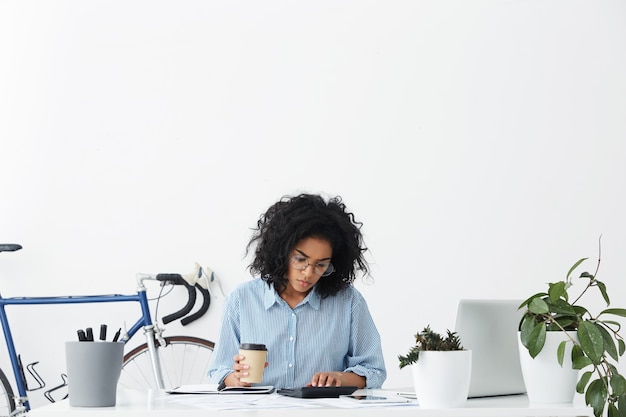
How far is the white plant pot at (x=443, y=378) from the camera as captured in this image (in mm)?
1691

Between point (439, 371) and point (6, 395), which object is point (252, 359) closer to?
point (439, 371)

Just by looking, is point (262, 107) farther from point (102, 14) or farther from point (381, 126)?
point (102, 14)

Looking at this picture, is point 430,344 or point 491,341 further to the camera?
point 491,341

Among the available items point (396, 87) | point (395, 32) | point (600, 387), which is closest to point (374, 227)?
point (396, 87)

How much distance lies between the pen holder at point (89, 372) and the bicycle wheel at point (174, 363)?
219 cm

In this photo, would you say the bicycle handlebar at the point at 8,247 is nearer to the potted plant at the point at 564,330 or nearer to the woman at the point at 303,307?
the woman at the point at 303,307

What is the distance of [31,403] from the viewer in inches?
157

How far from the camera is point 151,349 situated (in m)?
3.76

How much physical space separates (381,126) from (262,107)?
1.80 ft

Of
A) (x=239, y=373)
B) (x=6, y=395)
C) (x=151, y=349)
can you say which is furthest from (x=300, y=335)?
(x=6, y=395)

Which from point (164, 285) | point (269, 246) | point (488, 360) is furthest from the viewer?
point (164, 285)

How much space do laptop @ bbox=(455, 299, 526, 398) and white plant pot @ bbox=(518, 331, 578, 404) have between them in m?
0.15

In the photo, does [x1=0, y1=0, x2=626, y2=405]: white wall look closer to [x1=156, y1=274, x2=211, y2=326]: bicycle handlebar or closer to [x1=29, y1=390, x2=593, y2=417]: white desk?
[x1=156, y1=274, x2=211, y2=326]: bicycle handlebar

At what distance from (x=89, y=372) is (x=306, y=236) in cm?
88
